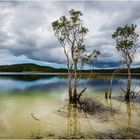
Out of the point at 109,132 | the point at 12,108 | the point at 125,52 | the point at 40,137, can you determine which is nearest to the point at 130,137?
the point at 109,132

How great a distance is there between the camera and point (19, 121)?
66.0 feet

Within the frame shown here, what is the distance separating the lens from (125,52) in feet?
117

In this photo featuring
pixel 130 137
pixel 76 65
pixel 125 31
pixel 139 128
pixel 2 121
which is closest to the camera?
pixel 130 137

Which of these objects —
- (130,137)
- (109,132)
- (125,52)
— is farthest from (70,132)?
(125,52)

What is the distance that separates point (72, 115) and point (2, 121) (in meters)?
6.64

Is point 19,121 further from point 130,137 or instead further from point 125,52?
point 125,52

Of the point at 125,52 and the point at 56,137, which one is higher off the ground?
the point at 125,52

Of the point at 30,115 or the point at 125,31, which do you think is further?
the point at 125,31

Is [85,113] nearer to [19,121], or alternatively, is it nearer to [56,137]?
[19,121]

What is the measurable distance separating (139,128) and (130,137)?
286 cm

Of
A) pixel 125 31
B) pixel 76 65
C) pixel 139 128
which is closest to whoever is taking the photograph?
pixel 139 128

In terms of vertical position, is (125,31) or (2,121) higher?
(125,31)

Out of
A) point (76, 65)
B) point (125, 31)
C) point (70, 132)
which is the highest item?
point (125, 31)

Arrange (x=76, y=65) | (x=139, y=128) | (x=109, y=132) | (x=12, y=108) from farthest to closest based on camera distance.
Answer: (x=76, y=65) < (x=12, y=108) < (x=139, y=128) < (x=109, y=132)
